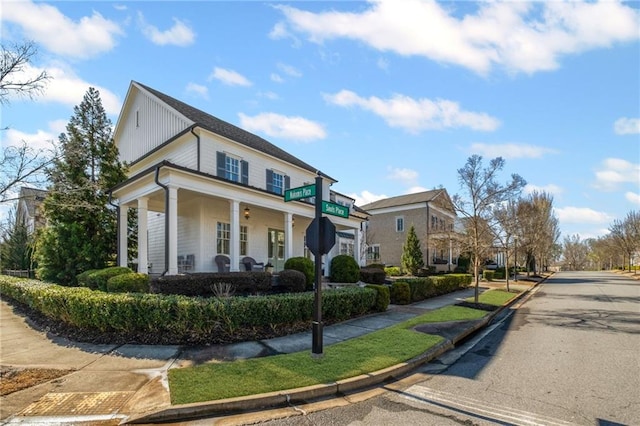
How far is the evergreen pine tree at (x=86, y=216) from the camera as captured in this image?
1523 centimetres

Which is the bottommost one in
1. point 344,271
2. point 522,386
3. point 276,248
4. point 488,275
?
point 488,275

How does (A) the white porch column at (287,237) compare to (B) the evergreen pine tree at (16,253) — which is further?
(B) the evergreen pine tree at (16,253)

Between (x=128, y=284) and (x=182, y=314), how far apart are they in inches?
159

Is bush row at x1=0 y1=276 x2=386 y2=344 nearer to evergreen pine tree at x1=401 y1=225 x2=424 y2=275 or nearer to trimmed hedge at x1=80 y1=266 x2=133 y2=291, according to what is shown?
trimmed hedge at x1=80 y1=266 x2=133 y2=291

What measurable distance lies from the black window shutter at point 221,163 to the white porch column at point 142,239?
322cm

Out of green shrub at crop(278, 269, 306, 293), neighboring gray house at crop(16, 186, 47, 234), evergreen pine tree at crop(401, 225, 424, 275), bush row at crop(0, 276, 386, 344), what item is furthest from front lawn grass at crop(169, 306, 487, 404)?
evergreen pine tree at crop(401, 225, 424, 275)

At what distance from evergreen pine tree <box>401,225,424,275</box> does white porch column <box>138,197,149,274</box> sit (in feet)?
77.6

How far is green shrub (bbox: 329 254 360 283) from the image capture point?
58.1ft

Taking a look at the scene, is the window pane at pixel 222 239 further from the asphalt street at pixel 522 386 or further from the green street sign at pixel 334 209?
the asphalt street at pixel 522 386

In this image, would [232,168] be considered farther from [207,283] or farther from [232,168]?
[207,283]

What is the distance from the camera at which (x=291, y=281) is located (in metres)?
13.6

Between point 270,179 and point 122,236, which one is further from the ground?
point 270,179

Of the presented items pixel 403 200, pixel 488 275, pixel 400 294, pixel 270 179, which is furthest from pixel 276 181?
pixel 403 200

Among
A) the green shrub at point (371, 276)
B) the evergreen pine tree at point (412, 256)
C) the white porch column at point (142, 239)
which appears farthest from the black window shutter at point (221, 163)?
the evergreen pine tree at point (412, 256)
